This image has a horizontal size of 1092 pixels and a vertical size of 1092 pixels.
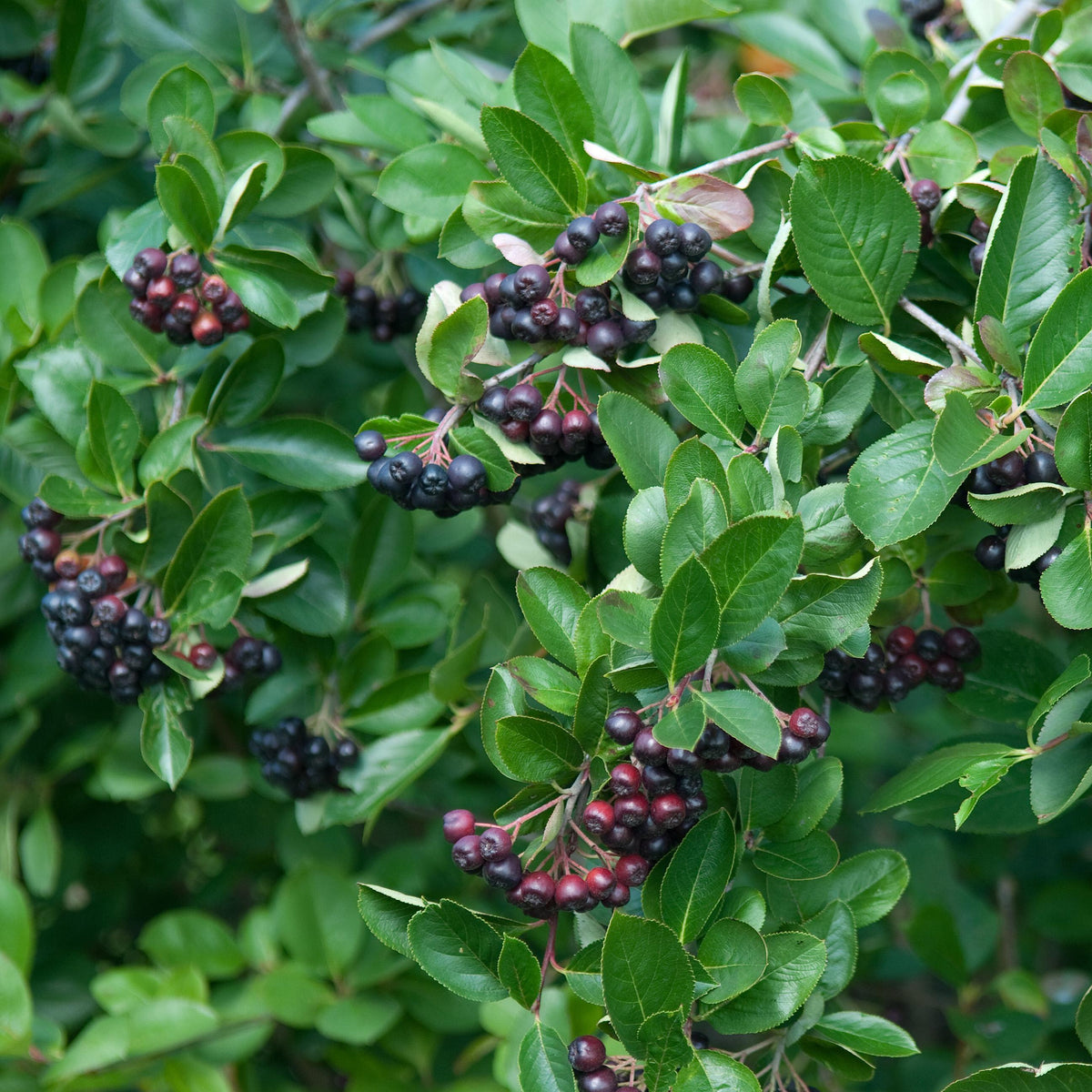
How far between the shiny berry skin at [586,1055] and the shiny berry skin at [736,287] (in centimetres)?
88

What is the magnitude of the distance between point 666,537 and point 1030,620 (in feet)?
8.09

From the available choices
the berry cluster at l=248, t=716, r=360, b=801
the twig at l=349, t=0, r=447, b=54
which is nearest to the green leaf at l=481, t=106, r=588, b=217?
the berry cluster at l=248, t=716, r=360, b=801

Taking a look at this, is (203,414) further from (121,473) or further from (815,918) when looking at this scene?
(815,918)

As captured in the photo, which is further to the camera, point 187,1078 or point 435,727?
point 187,1078

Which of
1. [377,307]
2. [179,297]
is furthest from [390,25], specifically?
[179,297]

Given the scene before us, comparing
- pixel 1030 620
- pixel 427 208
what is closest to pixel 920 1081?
pixel 1030 620

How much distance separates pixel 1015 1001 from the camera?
7.60 feet

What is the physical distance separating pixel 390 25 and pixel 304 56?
33cm

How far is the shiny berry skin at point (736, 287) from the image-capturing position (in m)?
1.38

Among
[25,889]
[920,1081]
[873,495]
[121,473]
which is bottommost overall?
[920,1081]

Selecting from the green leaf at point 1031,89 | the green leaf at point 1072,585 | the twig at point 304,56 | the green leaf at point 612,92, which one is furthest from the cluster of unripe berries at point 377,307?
the green leaf at point 1072,585

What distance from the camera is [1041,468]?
1.09 meters

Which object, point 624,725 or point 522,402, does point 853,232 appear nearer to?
point 522,402

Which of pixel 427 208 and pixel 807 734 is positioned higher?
pixel 427 208
